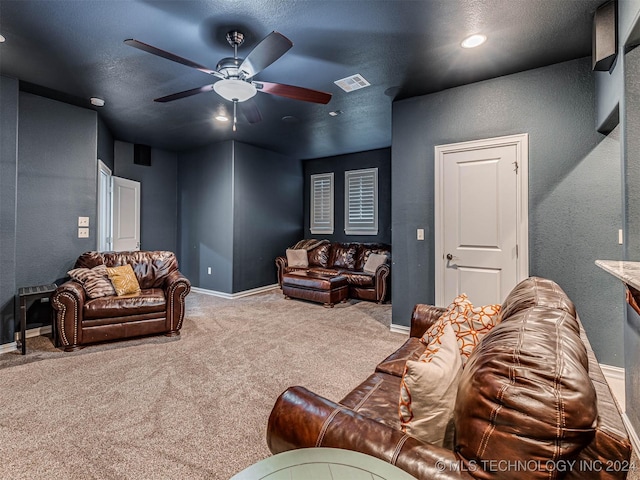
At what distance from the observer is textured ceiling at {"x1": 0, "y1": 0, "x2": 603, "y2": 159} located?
2209 mm

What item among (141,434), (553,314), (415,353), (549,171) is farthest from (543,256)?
(141,434)

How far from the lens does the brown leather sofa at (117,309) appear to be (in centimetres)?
312

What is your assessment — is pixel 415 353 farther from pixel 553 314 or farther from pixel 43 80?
pixel 43 80

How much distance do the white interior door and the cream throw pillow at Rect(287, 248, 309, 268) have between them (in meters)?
2.80

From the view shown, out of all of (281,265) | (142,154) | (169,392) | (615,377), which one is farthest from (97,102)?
(615,377)

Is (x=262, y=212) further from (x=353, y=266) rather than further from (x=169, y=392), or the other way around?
(x=169, y=392)

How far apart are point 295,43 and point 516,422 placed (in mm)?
2889

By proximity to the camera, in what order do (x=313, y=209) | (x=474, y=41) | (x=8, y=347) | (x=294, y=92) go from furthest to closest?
(x=313, y=209), (x=8, y=347), (x=294, y=92), (x=474, y=41)

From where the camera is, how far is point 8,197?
318 cm

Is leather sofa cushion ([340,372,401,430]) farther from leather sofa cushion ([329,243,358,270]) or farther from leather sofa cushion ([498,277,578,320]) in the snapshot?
leather sofa cushion ([329,243,358,270])

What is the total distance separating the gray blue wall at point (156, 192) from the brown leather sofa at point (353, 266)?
2.33m

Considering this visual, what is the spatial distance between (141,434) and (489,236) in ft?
11.1

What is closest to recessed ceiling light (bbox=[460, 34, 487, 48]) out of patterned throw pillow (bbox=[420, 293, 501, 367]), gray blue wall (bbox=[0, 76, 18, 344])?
patterned throw pillow (bbox=[420, 293, 501, 367])

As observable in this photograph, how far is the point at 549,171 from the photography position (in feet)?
9.73
